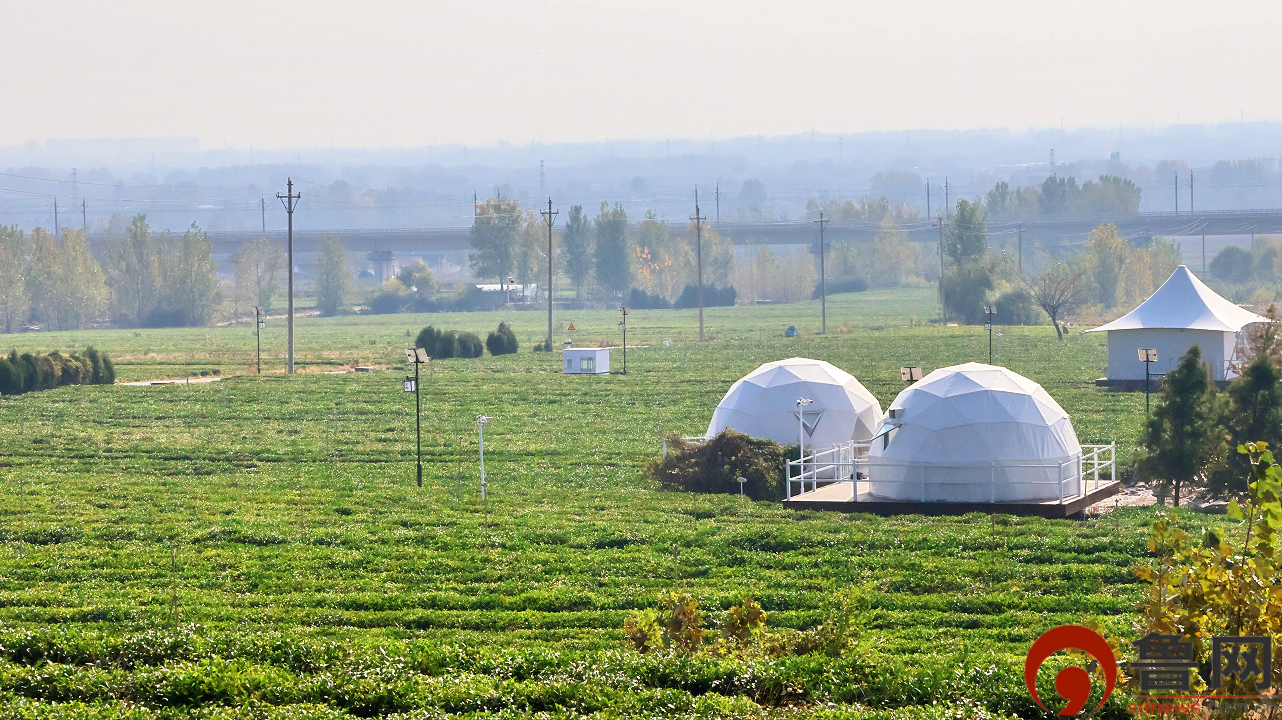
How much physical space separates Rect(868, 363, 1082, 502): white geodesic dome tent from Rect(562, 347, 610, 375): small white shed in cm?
3976

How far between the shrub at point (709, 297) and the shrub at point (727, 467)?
129235 mm

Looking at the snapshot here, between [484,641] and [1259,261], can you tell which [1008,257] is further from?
[484,641]

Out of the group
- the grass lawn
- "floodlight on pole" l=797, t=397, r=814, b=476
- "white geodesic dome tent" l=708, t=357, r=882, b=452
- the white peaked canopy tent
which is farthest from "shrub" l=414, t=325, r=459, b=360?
"floodlight on pole" l=797, t=397, r=814, b=476

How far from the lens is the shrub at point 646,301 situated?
168 m

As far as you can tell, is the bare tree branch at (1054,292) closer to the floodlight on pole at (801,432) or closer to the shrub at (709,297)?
the shrub at (709,297)

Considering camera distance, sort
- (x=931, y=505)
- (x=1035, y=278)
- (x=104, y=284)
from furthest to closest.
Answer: (x=104, y=284) < (x=1035, y=278) < (x=931, y=505)

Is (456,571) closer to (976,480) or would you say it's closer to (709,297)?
(976,480)

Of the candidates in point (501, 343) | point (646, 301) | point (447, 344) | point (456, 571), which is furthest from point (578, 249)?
point (456, 571)

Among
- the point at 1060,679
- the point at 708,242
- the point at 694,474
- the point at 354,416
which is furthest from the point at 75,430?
the point at 708,242

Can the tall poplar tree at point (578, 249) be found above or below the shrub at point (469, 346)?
above

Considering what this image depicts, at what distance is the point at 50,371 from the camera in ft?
203

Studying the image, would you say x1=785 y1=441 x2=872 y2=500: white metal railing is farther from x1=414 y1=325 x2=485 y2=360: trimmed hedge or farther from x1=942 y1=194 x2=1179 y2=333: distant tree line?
x1=942 y1=194 x2=1179 y2=333: distant tree line

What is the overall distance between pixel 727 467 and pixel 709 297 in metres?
134

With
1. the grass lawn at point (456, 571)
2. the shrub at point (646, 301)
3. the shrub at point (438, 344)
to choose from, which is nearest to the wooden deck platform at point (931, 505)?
the grass lawn at point (456, 571)
